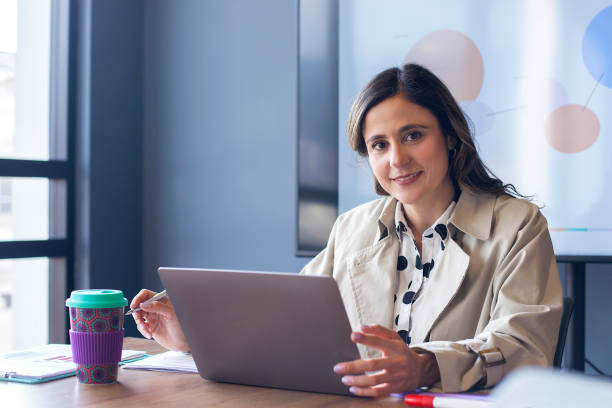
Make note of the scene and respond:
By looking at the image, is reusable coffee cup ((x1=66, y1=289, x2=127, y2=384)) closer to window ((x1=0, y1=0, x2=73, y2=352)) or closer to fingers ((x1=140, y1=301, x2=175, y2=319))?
fingers ((x1=140, y1=301, x2=175, y2=319))

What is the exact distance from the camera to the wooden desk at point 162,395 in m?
1.08

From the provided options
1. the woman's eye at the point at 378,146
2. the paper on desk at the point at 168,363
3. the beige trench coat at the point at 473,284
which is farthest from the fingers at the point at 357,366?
the woman's eye at the point at 378,146

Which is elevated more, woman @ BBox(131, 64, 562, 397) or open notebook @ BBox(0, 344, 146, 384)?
woman @ BBox(131, 64, 562, 397)

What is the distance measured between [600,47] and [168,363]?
1502 mm

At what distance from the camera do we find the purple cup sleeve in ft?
3.98

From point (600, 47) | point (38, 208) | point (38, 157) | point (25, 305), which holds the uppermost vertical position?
point (600, 47)

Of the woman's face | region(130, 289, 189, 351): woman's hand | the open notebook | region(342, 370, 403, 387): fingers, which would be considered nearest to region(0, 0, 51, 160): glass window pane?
the open notebook

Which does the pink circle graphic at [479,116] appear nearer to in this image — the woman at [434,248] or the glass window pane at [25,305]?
the woman at [434,248]

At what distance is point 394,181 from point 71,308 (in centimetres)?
83

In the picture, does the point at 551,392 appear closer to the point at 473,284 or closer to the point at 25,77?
the point at 473,284

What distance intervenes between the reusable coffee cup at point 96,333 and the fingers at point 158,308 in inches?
6.6

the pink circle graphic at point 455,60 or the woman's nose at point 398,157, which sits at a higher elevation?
the pink circle graphic at point 455,60

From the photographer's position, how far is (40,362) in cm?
138

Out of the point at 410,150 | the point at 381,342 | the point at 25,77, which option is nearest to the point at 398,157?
the point at 410,150
